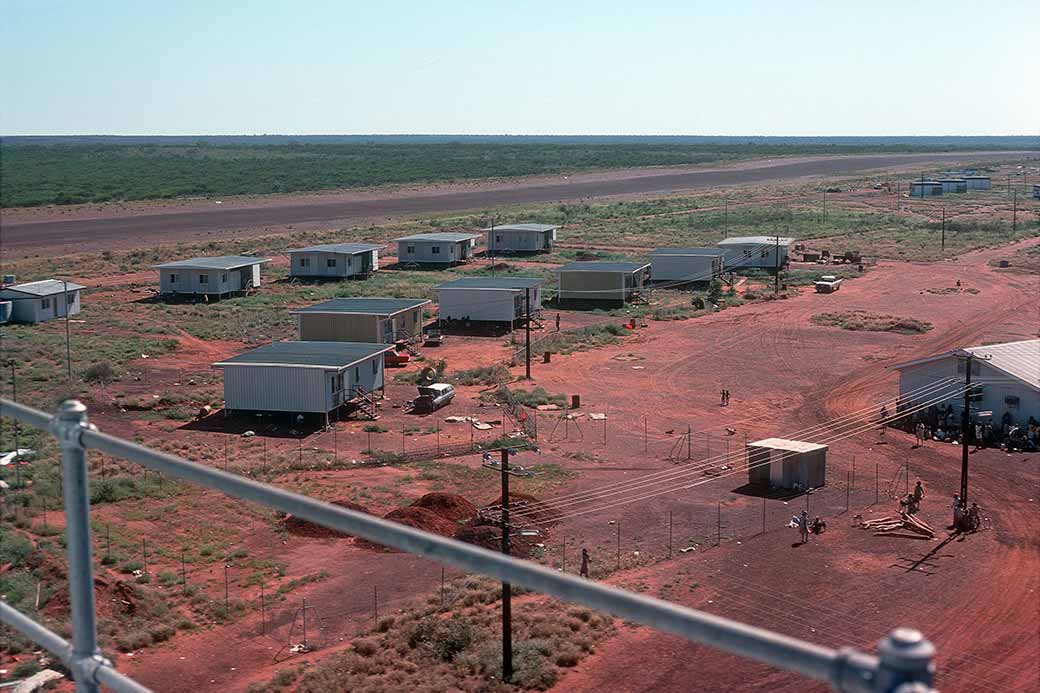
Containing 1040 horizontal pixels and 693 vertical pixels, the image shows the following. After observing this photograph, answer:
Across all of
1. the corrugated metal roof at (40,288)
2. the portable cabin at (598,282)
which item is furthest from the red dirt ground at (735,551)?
the portable cabin at (598,282)

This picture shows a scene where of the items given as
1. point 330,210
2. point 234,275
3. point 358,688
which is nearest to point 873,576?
point 358,688

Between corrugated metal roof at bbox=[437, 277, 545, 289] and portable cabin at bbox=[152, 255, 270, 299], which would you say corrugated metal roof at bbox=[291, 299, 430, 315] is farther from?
portable cabin at bbox=[152, 255, 270, 299]

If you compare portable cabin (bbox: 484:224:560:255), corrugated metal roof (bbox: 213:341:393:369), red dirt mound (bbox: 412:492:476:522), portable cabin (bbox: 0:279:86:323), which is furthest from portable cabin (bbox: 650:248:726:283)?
red dirt mound (bbox: 412:492:476:522)

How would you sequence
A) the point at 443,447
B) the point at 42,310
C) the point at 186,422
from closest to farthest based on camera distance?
the point at 443,447 < the point at 186,422 < the point at 42,310

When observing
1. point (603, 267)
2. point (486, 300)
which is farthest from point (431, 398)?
point (603, 267)

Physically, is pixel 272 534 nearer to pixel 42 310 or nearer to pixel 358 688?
pixel 358 688

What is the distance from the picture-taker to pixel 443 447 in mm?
42594

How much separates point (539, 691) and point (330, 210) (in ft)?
435

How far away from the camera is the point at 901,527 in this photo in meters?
33.0

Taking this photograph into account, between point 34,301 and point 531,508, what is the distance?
45.0m

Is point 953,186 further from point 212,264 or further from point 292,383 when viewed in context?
point 292,383

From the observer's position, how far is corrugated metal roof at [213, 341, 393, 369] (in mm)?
47469

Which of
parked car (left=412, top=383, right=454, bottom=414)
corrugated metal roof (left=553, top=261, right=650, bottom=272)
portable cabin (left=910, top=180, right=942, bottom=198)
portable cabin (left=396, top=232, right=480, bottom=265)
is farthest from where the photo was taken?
portable cabin (left=910, top=180, right=942, bottom=198)

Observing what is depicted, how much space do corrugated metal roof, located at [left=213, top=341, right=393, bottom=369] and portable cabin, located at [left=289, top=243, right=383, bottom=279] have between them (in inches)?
1415
